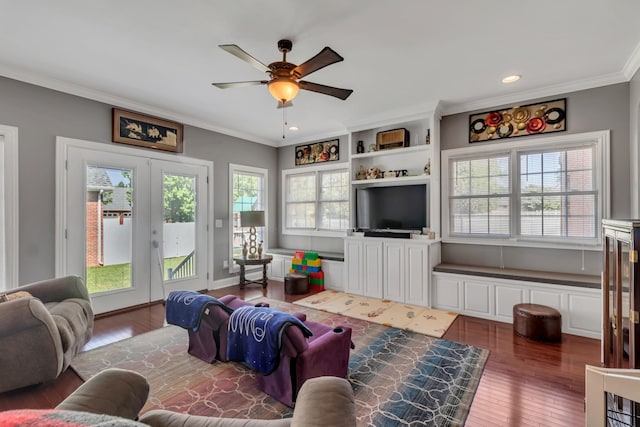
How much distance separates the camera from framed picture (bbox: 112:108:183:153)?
393cm

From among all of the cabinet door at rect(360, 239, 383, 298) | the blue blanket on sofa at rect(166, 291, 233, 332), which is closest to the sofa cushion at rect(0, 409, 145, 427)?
the blue blanket on sofa at rect(166, 291, 233, 332)

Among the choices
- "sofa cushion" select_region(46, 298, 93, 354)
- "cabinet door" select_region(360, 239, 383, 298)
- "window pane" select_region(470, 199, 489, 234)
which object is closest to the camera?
"sofa cushion" select_region(46, 298, 93, 354)

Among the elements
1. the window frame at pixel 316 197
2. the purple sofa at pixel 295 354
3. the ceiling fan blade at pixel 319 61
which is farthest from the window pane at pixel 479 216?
the ceiling fan blade at pixel 319 61

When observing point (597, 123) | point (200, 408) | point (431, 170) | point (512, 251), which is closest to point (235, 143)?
point (431, 170)

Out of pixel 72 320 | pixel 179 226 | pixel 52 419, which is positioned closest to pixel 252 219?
pixel 179 226

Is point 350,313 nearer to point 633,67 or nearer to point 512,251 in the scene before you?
point 512,251

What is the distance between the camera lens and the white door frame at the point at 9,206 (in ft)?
10.1

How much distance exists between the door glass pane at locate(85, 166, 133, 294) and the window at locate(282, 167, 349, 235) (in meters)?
2.93

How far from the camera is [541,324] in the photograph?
3.05 m

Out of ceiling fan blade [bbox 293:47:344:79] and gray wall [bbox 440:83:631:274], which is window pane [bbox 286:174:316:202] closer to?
gray wall [bbox 440:83:631:274]

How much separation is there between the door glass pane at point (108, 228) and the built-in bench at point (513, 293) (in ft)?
13.8

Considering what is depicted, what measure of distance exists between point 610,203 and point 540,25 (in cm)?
219

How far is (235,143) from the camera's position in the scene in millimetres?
5453

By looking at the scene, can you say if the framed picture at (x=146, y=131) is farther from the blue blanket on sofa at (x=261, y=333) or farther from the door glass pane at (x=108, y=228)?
the blue blanket on sofa at (x=261, y=333)
